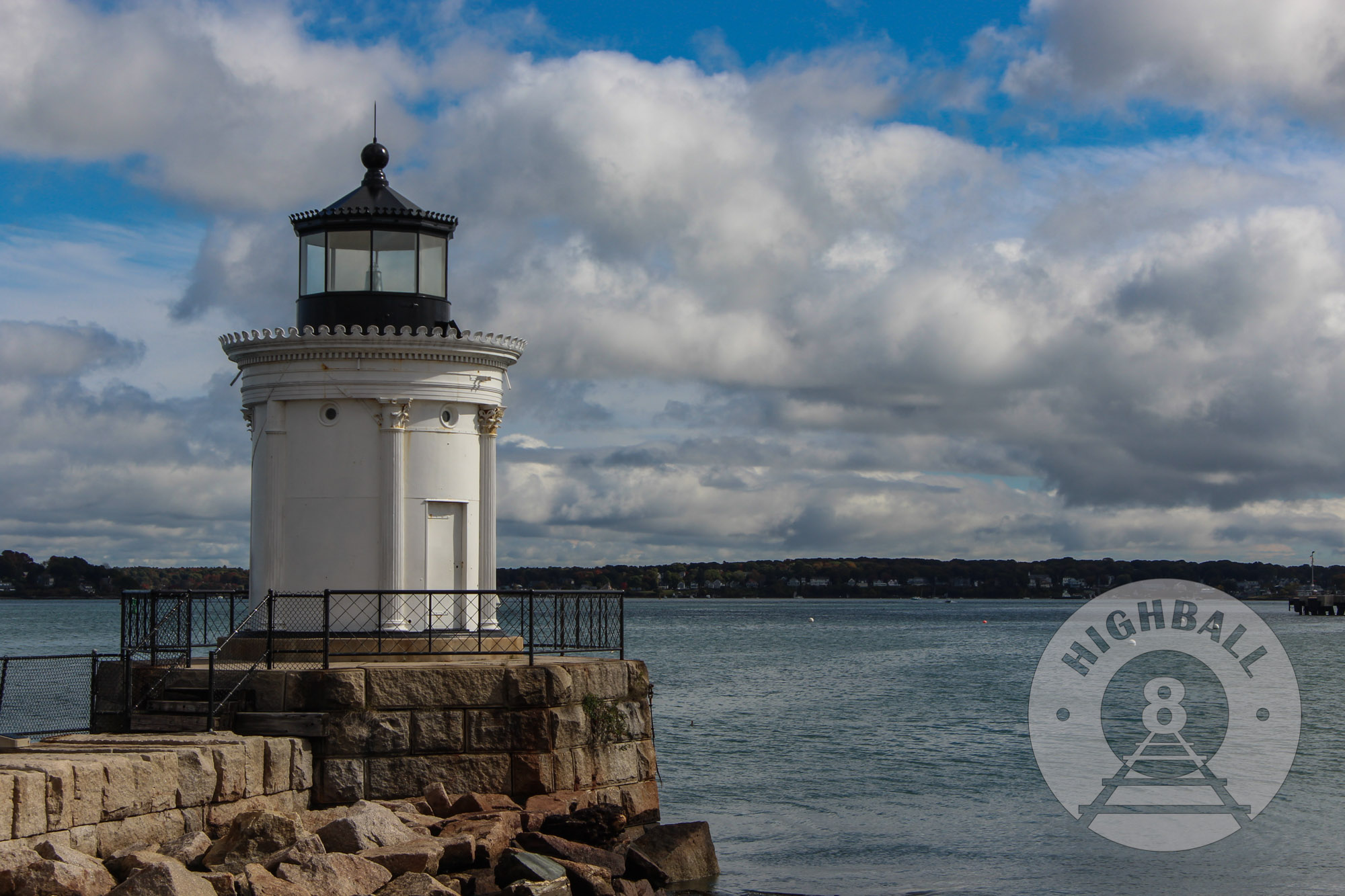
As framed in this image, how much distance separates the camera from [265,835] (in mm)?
9914

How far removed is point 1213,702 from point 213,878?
34524 millimetres

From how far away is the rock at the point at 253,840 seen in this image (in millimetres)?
9781

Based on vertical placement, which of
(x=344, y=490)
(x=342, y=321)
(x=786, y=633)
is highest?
(x=342, y=321)

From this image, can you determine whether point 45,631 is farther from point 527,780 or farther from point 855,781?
point 527,780

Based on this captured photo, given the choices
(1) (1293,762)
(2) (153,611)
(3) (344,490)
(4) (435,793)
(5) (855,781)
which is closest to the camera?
(4) (435,793)

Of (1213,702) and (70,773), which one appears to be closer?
(70,773)

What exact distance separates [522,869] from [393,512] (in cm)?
486

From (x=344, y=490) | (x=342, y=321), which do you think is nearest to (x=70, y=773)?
(x=344, y=490)

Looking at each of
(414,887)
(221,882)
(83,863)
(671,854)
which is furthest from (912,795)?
(83,863)

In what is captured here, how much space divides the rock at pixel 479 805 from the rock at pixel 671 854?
48.1 inches

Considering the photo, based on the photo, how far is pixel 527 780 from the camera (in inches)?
481

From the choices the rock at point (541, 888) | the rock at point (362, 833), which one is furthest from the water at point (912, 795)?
the rock at point (362, 833)

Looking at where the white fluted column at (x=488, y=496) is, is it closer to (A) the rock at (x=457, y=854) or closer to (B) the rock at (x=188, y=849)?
(A) the rock at (x=457, y=854)

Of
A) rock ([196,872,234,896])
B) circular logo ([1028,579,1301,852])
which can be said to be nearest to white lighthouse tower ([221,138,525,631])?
rock ([196,872,234,896])
